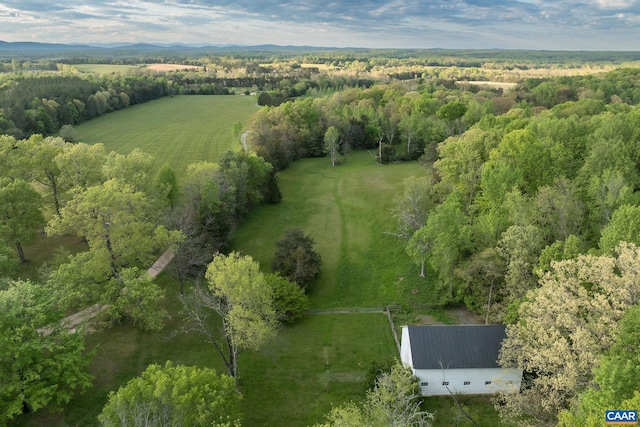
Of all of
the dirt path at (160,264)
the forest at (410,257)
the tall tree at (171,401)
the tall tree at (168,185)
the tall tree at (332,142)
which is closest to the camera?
the tall tree at (171,401)

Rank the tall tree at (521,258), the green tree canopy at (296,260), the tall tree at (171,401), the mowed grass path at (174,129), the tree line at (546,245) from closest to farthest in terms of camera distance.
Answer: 1. the tall tree at (171,401)
2. the tree line at (546,245)
3. the tall tree at (521,258)
4. the green tree canopy at (296,260)
5. the mowed grass path at (174,129)

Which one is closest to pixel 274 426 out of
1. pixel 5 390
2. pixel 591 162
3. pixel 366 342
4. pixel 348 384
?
pixel 348 384

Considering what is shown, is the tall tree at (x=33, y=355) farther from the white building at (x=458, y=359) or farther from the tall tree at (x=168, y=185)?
the tall tree at (x=168, y=185)

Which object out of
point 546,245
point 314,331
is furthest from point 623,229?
point 314,331

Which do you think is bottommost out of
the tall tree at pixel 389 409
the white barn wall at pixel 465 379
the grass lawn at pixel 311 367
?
Result: the grass lawn at pixel 311 367

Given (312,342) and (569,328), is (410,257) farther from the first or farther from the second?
(569,328)

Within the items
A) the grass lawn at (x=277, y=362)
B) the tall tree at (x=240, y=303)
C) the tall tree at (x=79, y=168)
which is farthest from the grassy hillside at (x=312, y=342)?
the tall tree at (x=79, y=168)
